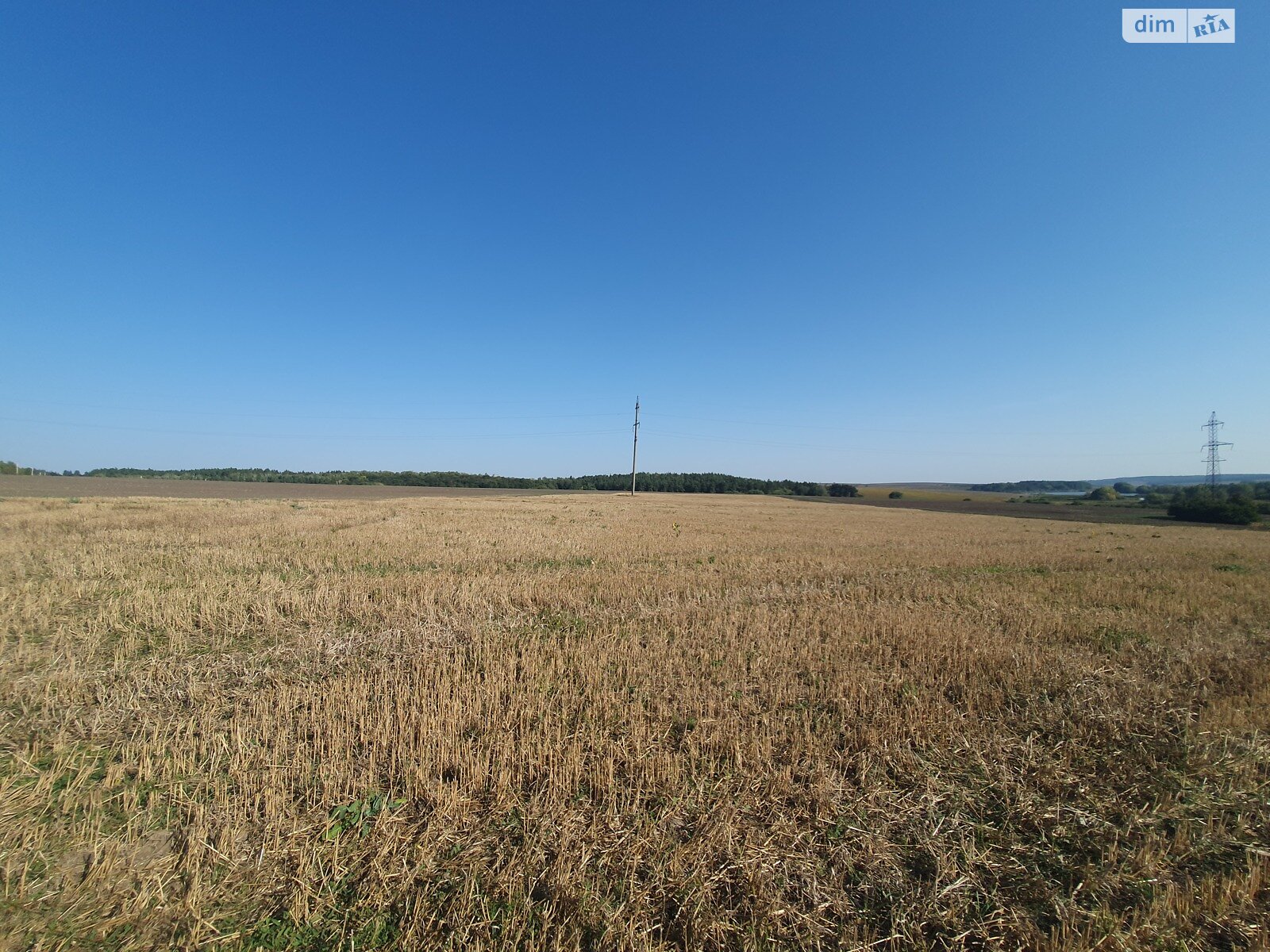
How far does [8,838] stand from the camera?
132 inches

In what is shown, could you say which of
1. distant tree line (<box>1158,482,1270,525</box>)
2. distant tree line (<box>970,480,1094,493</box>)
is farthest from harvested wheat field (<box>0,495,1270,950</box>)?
distant tree line (<box>970,480,1094,493</box>)

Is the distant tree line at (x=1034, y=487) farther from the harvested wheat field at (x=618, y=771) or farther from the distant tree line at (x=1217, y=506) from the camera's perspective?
the harvested wheat field at (x=618, y=771)

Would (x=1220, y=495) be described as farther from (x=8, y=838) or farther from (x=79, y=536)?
(x=79, y=536)

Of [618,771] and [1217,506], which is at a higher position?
[1217,506]

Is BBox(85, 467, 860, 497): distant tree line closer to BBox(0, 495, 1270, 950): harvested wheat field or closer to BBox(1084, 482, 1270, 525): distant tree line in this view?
BBox(1084, 482, 1270, 525): distant tree line

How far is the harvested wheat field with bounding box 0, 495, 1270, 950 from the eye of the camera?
291 cm

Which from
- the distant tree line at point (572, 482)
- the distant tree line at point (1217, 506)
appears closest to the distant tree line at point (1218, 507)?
the distant tree line at point (1217, 506)

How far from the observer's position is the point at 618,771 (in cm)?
436

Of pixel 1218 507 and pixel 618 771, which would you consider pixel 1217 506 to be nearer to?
pixel 1218 507

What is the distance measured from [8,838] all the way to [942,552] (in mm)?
23128

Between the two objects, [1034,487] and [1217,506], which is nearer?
[1217,506]

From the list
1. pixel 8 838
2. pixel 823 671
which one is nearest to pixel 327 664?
pixel 8 838

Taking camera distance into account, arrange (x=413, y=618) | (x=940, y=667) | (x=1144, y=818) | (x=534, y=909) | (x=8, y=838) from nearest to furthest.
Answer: (x=534, y=909) → (x=8, y=838) → (x=1144, y=818) → (x=940, y=667) → (x=413, y=618)

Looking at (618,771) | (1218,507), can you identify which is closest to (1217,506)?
(1218,507)
